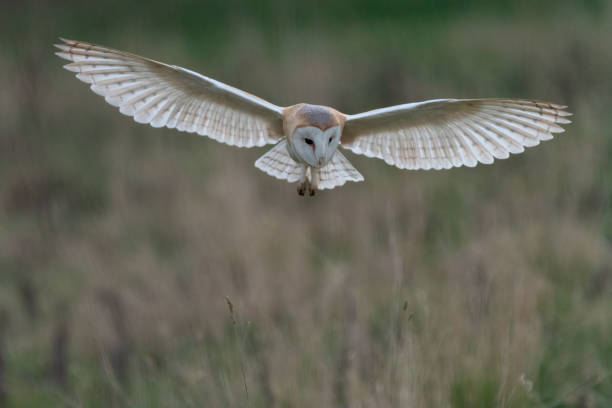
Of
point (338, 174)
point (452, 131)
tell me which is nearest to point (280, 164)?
point (338, 174)

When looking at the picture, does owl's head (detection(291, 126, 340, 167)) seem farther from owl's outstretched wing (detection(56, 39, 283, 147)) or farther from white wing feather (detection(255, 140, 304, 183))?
white wing feather (detection(255, 140, 304, 183))

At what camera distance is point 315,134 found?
5.34 feet

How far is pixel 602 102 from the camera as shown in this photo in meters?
6.98

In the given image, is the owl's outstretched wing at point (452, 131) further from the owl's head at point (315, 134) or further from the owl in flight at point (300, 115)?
the owl's head at point (315, 134)

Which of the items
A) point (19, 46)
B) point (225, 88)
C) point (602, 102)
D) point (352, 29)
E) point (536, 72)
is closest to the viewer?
point (225, 88)

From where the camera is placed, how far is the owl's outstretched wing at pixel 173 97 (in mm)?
1821

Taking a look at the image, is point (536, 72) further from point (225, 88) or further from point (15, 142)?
point (225, 88)

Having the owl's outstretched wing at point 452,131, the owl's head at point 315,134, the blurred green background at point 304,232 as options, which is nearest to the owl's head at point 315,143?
the owl's head at point 315,134

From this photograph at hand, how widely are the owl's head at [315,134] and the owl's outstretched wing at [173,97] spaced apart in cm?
16

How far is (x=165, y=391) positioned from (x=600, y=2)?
805cm

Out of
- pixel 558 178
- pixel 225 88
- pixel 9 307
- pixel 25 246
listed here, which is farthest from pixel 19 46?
pixel 225 88

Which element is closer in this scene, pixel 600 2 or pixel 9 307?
pixel 9 307

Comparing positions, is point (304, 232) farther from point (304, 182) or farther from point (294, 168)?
point (304, 182)

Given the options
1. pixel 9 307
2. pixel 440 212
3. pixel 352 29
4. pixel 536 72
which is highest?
pixel 352 29
